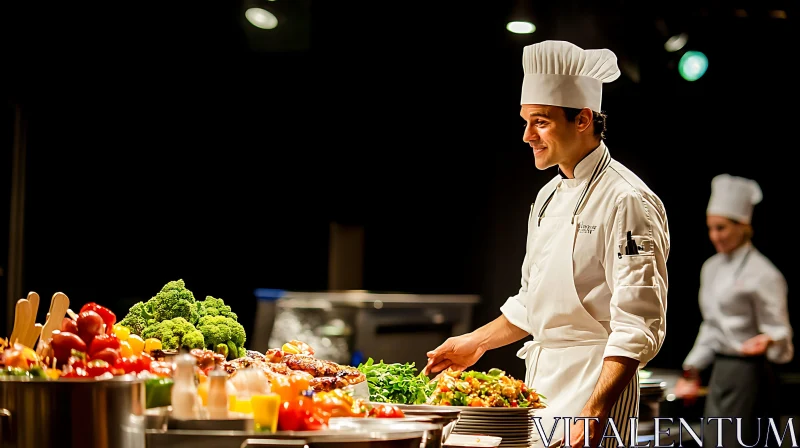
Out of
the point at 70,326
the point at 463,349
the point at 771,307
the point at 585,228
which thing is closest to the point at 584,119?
the point at 585,228

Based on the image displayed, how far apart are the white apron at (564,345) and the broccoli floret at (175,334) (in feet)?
3.30

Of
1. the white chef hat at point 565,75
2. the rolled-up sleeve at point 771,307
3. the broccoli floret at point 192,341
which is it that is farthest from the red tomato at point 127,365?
the rolled-up sleeve at point 771,307

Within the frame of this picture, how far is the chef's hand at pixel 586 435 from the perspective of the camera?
100.0 inches

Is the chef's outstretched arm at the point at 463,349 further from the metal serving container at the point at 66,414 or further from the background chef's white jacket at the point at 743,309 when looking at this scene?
the background chef's white jacket at the point at 743,309

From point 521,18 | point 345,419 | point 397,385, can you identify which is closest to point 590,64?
point 397,385

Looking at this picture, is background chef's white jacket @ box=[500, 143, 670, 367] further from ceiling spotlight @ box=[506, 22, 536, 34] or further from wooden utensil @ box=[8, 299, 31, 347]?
ceiling spotlight @ box=[506, 22, 536, 34]

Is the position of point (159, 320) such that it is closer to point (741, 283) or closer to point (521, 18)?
point (521, 18)

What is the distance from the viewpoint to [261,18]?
267 inches

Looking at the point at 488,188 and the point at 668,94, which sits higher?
the point at 668,94

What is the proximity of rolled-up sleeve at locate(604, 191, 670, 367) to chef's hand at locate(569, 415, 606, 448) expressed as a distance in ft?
0.62

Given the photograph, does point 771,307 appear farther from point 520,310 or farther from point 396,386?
point 396,386

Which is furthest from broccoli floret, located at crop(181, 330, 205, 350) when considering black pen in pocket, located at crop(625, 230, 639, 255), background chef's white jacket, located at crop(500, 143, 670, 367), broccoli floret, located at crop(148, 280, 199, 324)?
black pen in pocket, located at crop(625, 230, 639, 255)

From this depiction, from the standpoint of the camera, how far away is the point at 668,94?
25.9 ft

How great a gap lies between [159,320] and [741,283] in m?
4.63
